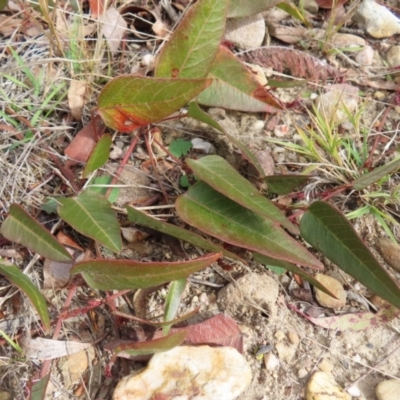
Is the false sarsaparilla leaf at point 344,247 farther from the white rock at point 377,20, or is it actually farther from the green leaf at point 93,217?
the white rock at point 377,20

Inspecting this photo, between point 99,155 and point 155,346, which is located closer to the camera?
point 155,346

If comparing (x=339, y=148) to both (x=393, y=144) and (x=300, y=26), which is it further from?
(x=300, y=26)

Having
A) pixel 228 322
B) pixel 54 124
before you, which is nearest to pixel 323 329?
pixel 228 322

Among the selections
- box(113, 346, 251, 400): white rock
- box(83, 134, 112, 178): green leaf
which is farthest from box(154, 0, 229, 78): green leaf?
box(113, 346, 251, 400): white rock

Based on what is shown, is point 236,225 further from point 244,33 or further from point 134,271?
point 244,33

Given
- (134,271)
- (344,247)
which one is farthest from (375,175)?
(134,271)

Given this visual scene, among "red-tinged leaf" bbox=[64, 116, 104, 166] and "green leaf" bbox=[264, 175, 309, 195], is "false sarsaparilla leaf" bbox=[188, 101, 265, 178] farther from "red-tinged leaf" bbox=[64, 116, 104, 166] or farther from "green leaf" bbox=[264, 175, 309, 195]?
"red-tinged leaf" bbox=[64, 116, 104, 166]

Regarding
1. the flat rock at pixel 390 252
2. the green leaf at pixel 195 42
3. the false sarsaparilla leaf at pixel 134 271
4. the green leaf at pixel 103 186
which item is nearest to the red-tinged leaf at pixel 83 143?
the green leaf at pixel 103 186
